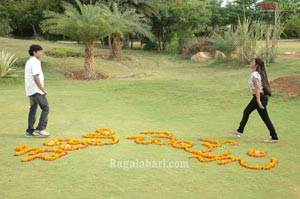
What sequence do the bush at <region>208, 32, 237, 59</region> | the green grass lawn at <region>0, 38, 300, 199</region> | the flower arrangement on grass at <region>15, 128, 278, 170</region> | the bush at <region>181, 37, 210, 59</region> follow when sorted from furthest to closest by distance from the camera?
the bush at <region>181, 37, 210, 59</region> < the bush at <region>208, 32, 237, 59</region> < the flower arrangement on grass at <region>15, 128, 278, 170</region> < the green grass lawn at <region>0, 38, 300, 199</region>

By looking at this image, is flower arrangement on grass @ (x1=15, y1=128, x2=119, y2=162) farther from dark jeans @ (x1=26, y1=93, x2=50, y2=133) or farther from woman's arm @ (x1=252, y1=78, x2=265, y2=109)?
woman's arm @ (x1=252, y1=78, x2=265, y2=109)

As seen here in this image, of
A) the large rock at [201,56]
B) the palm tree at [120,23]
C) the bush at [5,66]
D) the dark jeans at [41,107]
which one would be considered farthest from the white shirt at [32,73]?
the large rock at [201,56]

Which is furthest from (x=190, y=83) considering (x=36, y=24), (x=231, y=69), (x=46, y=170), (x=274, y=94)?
(x=36, y=24)

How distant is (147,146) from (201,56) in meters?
20.5

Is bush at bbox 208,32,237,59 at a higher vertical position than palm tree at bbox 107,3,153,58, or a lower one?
lower

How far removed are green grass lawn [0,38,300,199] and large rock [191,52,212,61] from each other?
10.2 meters

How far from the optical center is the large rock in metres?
26.9

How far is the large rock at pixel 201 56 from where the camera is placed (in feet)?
88.2

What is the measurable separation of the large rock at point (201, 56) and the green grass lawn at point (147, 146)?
1024 centimetres

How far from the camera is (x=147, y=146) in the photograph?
23.4ft

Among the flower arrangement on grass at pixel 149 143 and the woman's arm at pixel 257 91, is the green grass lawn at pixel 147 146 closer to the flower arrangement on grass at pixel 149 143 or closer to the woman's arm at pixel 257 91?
the flower arrangement on grass at pixel 149 143

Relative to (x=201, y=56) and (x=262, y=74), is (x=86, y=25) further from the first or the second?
(x=201, y=56)

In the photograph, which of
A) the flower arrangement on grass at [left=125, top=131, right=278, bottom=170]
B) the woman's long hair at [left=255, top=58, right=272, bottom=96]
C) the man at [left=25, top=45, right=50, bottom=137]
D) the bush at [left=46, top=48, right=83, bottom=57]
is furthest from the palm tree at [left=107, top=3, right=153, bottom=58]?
the woman's long hair at [left=255, top=58, right=272, bottom=96]

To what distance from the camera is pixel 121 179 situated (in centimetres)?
542
